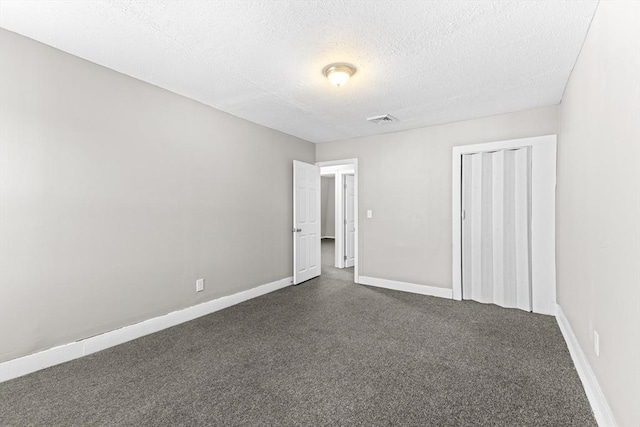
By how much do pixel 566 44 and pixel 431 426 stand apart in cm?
284

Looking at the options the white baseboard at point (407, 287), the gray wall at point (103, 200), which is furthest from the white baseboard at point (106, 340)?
the white baseboard at point (407, 287)

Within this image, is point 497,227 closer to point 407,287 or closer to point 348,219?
point 407,287

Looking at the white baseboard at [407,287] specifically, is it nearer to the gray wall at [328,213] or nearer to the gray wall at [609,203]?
the gray wall at [609,203]

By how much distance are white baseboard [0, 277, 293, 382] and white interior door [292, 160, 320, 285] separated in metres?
1.20

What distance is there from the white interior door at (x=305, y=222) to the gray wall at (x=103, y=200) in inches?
39.7

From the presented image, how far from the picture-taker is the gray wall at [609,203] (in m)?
1.31

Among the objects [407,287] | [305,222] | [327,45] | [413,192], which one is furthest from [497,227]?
[327,45]

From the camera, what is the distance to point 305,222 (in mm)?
5129

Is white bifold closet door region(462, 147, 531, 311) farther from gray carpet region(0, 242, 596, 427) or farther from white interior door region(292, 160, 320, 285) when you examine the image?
white interior door region(292, 160, 320, 285)

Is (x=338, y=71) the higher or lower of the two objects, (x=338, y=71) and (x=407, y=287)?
the higher

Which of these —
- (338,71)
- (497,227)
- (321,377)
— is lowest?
(321,377)

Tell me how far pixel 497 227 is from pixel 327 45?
311 centimetres

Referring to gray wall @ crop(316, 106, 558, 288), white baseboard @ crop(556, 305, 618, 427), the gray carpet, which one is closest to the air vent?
gray wall @ crop(316, 106, 558, 288)

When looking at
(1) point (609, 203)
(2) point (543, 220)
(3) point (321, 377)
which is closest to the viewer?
(1) point (609, 203)
